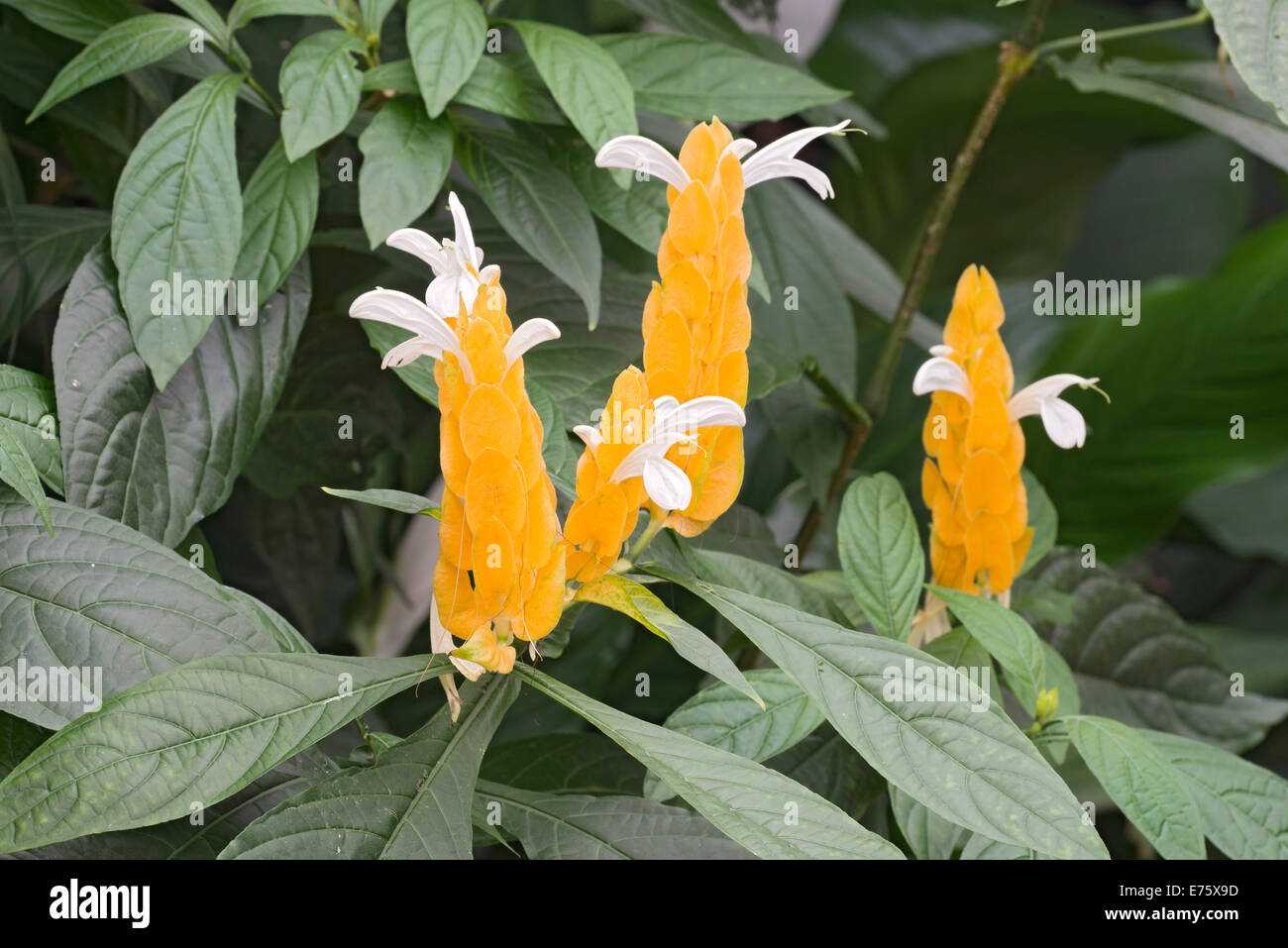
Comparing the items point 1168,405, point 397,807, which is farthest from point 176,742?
point 1168,405

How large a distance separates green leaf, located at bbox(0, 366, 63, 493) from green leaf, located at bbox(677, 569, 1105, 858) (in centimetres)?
30

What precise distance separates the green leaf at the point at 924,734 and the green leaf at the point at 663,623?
0.02 meters

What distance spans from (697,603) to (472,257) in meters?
0.50

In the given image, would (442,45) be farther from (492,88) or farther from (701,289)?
(701,289)

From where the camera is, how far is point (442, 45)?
55cm

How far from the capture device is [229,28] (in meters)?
0.56

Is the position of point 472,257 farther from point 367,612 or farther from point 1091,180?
point 1091,180

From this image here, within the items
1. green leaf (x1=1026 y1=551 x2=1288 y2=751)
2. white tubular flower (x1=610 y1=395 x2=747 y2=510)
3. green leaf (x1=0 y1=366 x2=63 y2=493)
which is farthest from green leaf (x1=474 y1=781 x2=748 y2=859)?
green leaf (x1=1026 y1=551 x2=1288 y2=751)

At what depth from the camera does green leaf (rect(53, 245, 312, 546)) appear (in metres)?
0.51

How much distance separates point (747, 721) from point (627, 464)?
0.16 m

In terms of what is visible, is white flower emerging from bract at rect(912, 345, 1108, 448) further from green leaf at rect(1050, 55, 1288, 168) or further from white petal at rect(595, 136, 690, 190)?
green leaf at rect(1050, 55, 1288, 168)

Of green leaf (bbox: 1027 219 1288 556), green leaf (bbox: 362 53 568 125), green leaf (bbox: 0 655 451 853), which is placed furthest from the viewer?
green leaf (bbox: 1027 219 1288 556)

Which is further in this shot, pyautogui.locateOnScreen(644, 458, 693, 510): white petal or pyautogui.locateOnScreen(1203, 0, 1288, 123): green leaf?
pyautogui.locateOnScreen(1203, 0, 1288, 123): green leaf

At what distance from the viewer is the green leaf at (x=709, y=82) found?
0.62 metres
